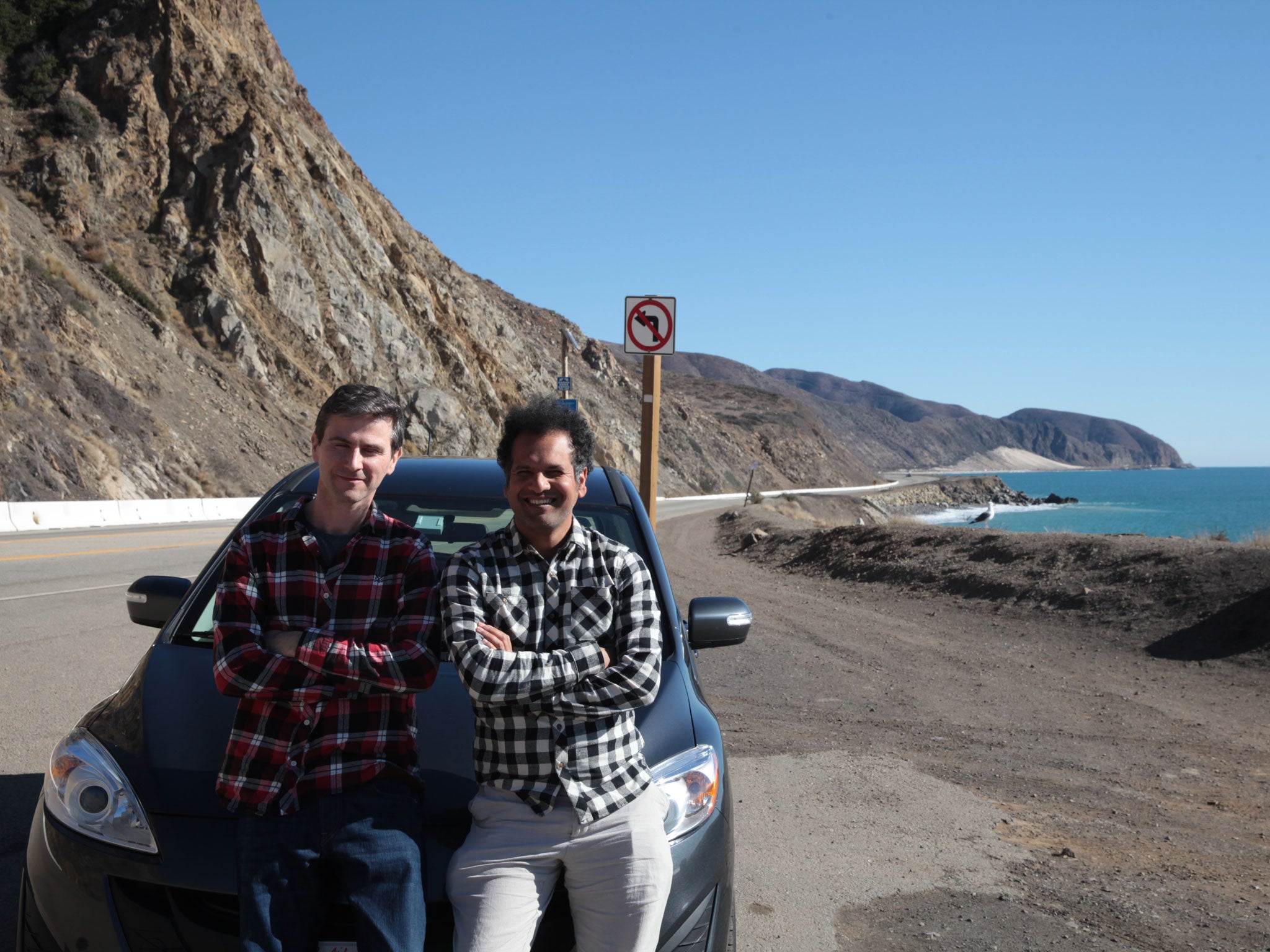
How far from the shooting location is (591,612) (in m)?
2.47

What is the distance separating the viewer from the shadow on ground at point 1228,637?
938 cm

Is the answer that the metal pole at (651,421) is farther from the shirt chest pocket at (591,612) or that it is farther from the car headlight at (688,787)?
the shirt chest pocket at (591,612)

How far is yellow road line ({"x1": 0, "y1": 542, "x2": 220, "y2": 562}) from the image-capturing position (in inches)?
590

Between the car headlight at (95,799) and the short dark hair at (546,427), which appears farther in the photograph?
the short dark hair at (546,427)

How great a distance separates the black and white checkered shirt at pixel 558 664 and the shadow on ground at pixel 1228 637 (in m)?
8.50

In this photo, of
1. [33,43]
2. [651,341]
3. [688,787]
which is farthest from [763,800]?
[33,43]

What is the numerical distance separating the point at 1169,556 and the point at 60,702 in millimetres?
10903

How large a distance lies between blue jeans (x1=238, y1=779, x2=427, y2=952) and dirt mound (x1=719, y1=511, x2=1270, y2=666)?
8.94 metres

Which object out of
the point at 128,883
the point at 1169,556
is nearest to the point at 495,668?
the point at 128,883

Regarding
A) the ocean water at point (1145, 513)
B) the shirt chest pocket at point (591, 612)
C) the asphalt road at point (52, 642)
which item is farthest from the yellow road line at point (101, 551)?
the ocean water at point (1145, 513)

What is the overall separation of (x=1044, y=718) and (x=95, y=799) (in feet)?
→ 20.8

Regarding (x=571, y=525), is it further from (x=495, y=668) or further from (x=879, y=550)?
(x=879, y=550)

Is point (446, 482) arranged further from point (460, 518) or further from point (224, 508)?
point (224, 508)

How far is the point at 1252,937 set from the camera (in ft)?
12.1
